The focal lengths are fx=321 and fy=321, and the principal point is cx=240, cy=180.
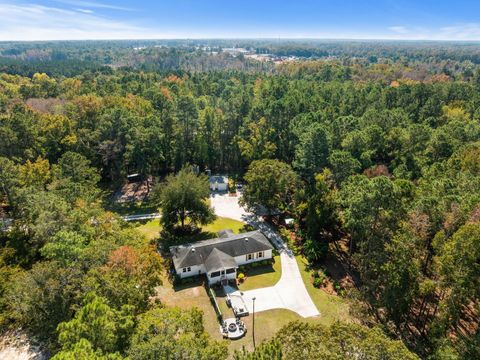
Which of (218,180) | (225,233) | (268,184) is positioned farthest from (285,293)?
(218,180)

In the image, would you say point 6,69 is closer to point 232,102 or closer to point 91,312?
point 232,102

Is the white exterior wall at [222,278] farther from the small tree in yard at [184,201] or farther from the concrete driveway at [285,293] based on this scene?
the small tree in yard at [184,201]

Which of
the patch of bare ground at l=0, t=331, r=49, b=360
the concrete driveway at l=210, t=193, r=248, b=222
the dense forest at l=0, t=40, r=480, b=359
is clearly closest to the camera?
the dense forest at l=0, t=40, r=480, b=359

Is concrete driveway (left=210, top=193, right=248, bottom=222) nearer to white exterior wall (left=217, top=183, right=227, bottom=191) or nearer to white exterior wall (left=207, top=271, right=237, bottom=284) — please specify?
white exterior wall (left=217, top=183, right=227, bottom=191)

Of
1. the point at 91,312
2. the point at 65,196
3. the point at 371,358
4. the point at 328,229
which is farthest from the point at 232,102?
the point at 371,358

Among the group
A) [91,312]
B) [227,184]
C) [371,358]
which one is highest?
[371,358]

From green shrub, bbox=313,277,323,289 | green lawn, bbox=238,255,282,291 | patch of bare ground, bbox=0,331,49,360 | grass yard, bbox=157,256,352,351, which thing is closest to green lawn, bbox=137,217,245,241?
green lawn, bbox=238,255,282,291
